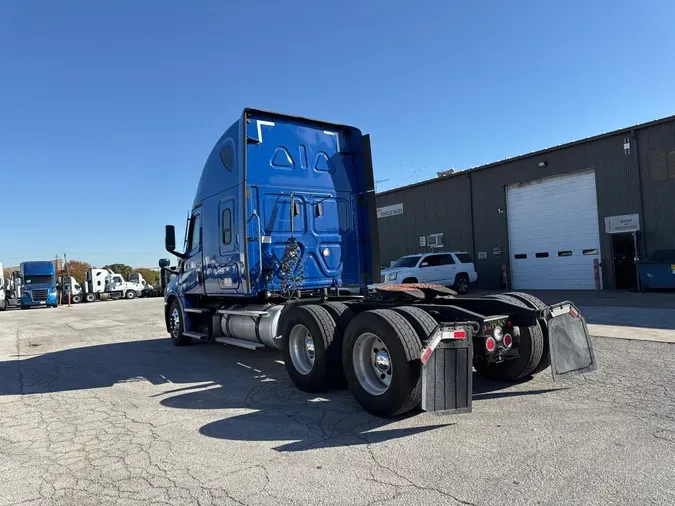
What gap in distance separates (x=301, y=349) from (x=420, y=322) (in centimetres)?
213

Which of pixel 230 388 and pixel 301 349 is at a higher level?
pixel 301 349

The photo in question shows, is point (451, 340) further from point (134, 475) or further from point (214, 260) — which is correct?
point (214, 260)

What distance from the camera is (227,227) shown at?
25.5ft

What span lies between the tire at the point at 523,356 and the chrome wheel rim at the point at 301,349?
1.95 m

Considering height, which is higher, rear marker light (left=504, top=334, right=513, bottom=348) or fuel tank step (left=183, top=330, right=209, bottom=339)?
rear marker light (left=504, top=334, right=513, bottom=348)

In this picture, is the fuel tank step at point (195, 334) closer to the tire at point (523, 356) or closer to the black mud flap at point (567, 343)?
the tire at point (523, 356)

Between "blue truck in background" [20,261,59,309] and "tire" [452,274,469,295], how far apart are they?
27.4 meters

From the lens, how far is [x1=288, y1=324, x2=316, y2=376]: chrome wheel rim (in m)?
5.95

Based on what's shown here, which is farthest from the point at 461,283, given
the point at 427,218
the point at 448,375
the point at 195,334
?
the point at 448,375

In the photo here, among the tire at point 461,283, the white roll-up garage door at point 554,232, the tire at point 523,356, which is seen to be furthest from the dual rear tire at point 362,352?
the white roll-up garage door at point 554,232

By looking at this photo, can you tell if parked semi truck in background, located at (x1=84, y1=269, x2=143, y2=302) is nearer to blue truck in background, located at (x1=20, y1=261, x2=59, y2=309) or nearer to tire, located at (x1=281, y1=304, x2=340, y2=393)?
blue truck in background, located at (x1=20, y1=261, x2=59, y2=309)

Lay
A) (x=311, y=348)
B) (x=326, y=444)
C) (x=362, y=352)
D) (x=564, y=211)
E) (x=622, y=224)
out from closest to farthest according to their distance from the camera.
→ (x=326, y=444), (x=362, y=352), (x=311, y=348), (x=622, y=224), (x=564, y=211)

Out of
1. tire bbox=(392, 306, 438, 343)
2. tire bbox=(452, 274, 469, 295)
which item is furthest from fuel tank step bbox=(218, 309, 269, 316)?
tire bbox=(452, 274, 469, 295)

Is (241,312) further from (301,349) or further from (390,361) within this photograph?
(390,361)
